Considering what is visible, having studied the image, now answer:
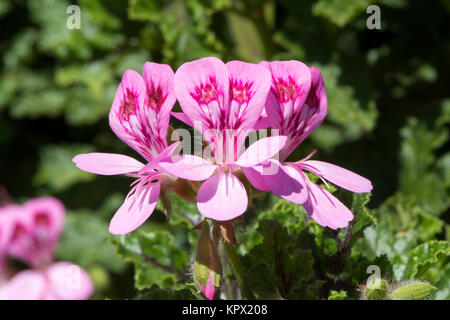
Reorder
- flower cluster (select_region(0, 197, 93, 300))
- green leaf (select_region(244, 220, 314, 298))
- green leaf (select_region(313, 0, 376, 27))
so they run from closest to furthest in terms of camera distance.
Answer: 1. green leaf (select_region(244, 220, 314, 298))
2. green leaf (select_region(313, 0, 376, 27))
3. flower cluster (select_region(0, 197, 93, 300))

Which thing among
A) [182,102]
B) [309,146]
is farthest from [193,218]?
[309,146]

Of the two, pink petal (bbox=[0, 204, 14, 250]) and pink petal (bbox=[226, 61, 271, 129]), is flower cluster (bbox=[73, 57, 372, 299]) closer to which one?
pink petal (bbox=[226, 61, 271, 129])

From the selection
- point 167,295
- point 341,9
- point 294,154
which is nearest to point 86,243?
point 294,154

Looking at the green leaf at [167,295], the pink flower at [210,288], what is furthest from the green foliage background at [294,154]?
the pink flower at [210,288]

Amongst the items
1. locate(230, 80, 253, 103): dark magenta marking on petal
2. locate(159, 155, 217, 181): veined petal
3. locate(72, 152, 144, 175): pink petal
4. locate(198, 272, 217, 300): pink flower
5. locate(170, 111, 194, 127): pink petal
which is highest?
locate(230, 80, 253, 103): dark magenta marking on petal

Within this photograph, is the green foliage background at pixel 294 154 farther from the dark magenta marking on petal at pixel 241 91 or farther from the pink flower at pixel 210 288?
the dark magenta marking on petal at pixel 241 91

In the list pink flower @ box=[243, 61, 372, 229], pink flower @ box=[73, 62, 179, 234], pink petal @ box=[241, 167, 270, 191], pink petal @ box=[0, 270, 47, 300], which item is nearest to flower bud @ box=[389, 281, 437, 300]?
pink flower @ box=[243, 61, 372, 229]
